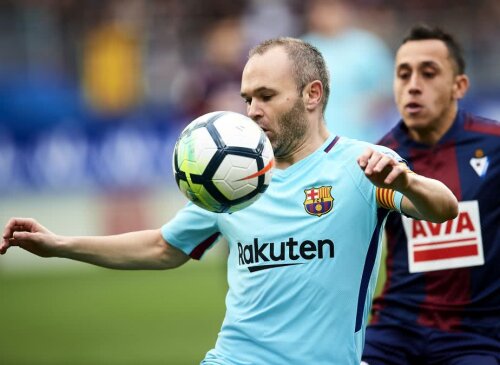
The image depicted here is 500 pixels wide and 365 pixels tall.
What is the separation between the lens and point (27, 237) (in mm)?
5145

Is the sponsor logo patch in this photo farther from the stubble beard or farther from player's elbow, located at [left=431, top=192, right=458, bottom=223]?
player's elbow, located at [left=431, top=192, right=458, bottom=223]

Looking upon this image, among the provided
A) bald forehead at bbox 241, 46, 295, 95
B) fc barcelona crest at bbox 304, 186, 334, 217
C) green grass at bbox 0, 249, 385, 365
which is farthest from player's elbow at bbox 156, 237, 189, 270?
green grass at bbox 0, 249, 385, 365

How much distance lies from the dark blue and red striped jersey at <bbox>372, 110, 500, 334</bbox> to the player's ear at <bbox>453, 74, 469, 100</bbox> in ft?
0.70

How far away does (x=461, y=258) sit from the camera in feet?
19.3

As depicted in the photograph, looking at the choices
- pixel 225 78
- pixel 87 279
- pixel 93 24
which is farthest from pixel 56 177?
→ pixel 225 78

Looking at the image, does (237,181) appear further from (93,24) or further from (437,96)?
(93,24)

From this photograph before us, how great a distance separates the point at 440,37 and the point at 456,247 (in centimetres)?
138

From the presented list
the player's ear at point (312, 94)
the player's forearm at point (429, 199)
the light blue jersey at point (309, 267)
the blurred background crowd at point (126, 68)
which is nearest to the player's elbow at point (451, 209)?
the player's forearm at point (429, 199)

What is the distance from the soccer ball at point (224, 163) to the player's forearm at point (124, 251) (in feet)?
2.37

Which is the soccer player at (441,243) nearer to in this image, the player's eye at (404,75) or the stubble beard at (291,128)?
the player's eye at (404,75)

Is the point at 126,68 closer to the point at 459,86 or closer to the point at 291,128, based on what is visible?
the point at 459,86

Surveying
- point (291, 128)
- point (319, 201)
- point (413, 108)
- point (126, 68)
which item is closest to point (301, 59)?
point (291, 128)

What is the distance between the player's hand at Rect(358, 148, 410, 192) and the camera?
4.21 m

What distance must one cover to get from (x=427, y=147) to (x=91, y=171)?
11.1m
